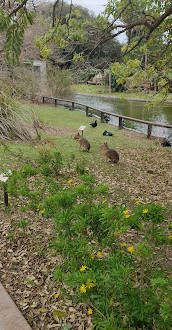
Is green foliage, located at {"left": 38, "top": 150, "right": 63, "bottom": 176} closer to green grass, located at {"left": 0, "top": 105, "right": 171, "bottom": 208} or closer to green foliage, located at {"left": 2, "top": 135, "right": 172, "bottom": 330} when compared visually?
green grass, located at {"left": 0, "top": 105, "right": 171, "bottom": 208}

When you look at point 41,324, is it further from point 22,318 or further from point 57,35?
point 57,35

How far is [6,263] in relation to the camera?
274 centimetres

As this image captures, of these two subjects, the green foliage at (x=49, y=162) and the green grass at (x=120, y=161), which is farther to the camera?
the green grass at (x=120, y=161)

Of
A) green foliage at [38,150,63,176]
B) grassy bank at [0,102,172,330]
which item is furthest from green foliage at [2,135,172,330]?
green foliage at [38,150,63,176]

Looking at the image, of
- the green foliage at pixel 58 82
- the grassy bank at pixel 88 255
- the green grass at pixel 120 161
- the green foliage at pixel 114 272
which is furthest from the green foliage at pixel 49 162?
the green foliage at pixel 58 82

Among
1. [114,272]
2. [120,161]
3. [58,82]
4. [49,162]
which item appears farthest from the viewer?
[58,82]

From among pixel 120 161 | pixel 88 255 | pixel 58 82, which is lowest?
pixel 120 161

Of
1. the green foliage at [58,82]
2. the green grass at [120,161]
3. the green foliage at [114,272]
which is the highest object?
the green foliage at [58,82]

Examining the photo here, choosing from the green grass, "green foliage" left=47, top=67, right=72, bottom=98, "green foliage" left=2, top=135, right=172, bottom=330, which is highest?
"green foliage" left=47, top=67, right=72, bottom=98

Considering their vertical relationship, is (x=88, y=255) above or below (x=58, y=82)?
below

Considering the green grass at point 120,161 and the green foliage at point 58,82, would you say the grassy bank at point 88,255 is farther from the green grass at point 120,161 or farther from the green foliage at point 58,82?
the green foliage at point 58,82

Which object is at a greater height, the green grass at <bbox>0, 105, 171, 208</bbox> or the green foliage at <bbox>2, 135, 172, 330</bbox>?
the green foliage at <bbox>2, 135, 172, 330</bbox>

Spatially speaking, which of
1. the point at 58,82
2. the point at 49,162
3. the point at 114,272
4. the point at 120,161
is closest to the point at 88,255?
the point at 114,272

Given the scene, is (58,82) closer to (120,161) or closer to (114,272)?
(120,161)
